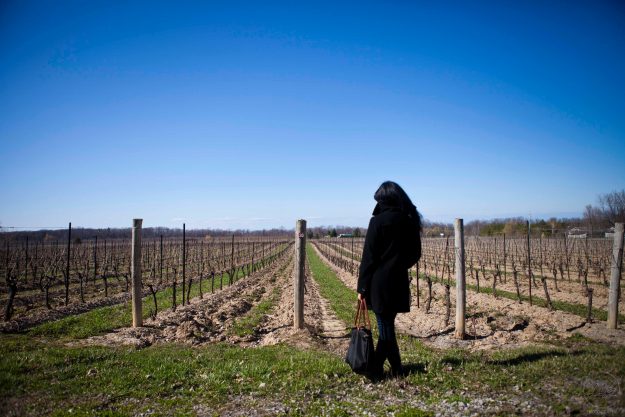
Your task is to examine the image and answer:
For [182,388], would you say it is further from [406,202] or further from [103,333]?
[103,333]

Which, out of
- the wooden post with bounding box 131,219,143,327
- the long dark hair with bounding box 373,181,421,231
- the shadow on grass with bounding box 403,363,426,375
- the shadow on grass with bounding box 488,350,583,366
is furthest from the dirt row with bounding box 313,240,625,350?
the wooden post with bounding box 131,219,143,327

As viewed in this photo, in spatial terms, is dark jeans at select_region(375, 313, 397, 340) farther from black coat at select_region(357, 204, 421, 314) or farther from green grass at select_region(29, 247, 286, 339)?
green grass at select_region(29, 247, 286, 339)

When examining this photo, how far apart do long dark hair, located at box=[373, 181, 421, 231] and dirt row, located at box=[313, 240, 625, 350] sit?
134 inches

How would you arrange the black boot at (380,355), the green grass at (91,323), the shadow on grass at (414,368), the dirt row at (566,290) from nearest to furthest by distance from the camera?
the black boot at (380,355), the shadow on grass at (414,368), the green grass at (91,323), the dirt row at (566,290)

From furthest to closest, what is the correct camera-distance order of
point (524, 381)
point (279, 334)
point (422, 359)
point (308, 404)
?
point (279, 334), point (422, 359), point (524, 381), point (308, 404)

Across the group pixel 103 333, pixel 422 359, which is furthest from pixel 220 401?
pixel 103 333

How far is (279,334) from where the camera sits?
7219mm

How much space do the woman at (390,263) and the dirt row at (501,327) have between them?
2833mm

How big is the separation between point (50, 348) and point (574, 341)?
31.0ft

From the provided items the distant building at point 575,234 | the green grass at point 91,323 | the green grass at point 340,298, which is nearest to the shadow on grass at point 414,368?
the green grass at point 340,298

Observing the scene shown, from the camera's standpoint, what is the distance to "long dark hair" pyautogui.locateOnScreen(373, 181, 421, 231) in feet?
14.7

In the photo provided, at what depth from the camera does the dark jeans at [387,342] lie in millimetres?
4352

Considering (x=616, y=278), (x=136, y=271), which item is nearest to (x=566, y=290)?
(x=616, y=278)

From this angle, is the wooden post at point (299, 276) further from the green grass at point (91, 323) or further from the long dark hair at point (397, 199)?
the green grass at point (91, 323)
